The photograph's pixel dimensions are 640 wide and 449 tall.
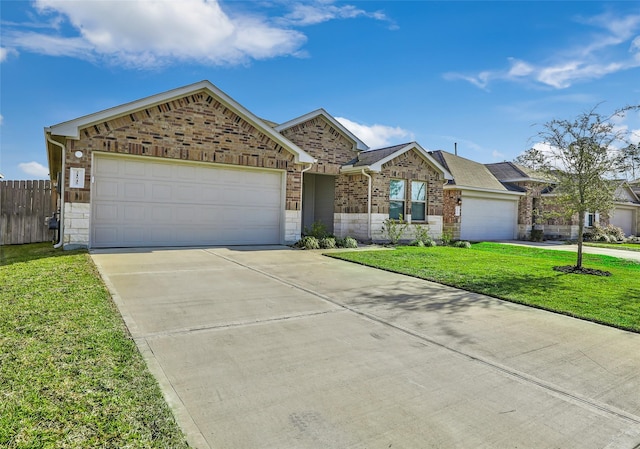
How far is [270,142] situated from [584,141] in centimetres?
880

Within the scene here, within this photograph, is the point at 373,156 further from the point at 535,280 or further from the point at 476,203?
the point at 535,280

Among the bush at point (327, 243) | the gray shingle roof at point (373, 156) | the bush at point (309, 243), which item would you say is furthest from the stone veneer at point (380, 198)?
the bush at point (309, 243)

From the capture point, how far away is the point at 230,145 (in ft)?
39.8

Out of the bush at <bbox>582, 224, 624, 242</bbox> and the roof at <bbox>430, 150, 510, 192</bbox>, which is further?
the bush at <bbox>582, 224, 624, 242</bbox>

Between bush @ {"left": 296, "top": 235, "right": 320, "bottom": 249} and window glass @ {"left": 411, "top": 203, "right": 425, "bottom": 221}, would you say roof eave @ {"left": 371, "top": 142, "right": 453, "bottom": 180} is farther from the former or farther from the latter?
bush @ {"left": 296, "top": 235, "right": 320, "bottom": 249}

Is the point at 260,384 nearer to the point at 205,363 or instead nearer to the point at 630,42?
the point at 205,363

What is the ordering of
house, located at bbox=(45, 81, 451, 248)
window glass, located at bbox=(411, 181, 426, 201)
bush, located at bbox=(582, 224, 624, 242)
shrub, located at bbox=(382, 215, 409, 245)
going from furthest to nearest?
bush, located at bbox=(582, 224, 624, 242)
window glass, located at bbox=(411, 181, 426, 201)
shrub, located at bbox=(382, 215, 409, 245)
house, located at bbox=(45, 81, 451, 248)

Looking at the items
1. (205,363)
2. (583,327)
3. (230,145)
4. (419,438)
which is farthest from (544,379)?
(230,145)

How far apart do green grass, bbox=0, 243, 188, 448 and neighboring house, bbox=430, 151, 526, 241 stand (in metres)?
16.8

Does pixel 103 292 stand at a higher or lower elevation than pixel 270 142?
lower

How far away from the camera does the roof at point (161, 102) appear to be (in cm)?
980

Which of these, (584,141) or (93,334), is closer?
(93,334)

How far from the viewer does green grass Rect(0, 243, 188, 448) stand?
226 cm

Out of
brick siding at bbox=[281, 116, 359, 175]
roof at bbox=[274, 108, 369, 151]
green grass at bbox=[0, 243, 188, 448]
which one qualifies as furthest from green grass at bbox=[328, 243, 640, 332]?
roof at bbox=[274, 108, 369, 151]
